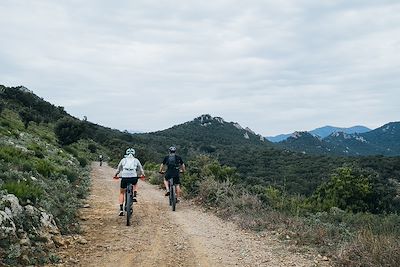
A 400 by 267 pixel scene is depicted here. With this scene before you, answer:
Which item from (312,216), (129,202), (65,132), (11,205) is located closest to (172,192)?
(129,202)

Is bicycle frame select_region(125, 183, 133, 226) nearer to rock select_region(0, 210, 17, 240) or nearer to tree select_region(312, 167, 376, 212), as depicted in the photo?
rock select_region(0, 210, 17, 240)

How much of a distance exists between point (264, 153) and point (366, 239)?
224 ft

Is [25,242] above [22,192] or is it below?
below

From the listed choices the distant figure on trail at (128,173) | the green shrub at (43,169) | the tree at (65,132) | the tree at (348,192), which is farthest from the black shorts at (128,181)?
the tree at (65,132)

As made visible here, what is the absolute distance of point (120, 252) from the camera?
772cm

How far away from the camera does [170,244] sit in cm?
847

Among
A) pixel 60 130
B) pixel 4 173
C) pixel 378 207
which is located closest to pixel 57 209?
pixel 4 173

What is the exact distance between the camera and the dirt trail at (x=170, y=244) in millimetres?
7340

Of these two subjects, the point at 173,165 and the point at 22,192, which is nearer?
the point at 22,192

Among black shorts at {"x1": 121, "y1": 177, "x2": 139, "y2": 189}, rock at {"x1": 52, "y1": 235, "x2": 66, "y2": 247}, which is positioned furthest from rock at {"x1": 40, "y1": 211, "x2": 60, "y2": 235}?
black shorts at {"x1": 121, "y1": 177, "x2": 139, "y2": 189}

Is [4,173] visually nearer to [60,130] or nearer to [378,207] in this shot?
[378,207]

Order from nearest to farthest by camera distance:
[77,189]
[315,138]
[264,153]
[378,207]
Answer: [77,189], [378,207], [264,153], [315,138]

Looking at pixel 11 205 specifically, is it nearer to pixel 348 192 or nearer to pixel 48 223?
pixel 48 223

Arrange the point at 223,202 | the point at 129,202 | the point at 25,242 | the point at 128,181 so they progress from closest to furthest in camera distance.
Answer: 1. the point at 25,242
2. the point at 129,202
3. the point at 128,181
4. the point at 223,202
